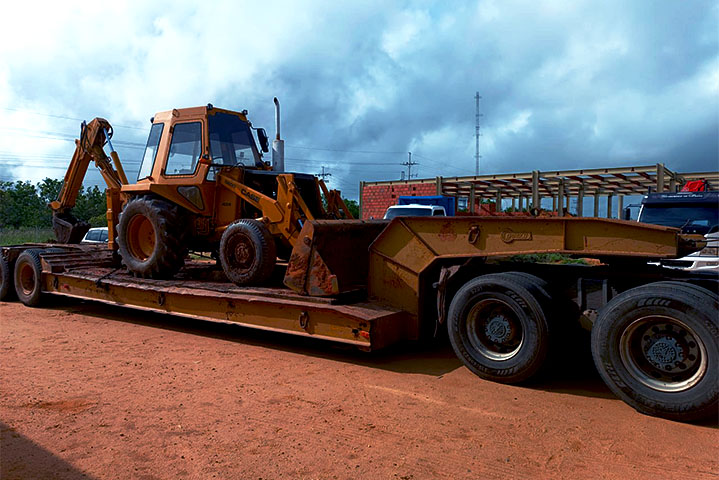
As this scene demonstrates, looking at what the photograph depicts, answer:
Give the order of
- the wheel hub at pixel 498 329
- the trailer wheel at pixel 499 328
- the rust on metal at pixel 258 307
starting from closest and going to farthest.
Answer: the trailer wheel at pixel 499 328
the wheel hub at pixel 498 329
the rust on metal at pixel 258 307

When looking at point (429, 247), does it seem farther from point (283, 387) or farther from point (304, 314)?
point (283, 387)

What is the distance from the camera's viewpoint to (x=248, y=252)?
283 inches

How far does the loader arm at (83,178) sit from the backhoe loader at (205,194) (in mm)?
720

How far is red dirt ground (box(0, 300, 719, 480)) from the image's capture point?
354 cm

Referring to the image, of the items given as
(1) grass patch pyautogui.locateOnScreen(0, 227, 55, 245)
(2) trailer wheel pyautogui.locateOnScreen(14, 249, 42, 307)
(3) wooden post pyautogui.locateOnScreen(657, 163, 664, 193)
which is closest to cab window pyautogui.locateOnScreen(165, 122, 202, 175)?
(2) trailer wheel pyautogui.locateOnScreen(14, 249, 42, 307)

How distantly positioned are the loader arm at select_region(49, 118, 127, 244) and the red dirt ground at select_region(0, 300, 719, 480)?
12.2 feet

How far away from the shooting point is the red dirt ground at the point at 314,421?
11.6ft

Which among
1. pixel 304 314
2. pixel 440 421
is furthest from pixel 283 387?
pixel 440 421

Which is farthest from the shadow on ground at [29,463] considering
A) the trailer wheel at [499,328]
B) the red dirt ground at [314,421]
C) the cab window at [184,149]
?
the cab window at [184,149]

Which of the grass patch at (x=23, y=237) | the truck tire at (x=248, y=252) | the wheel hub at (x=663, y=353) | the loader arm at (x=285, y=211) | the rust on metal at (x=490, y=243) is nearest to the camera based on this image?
the wheel hub at (x=663, y=353)

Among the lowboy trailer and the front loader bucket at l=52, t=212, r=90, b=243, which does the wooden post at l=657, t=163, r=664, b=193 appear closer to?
the lowboy trailer

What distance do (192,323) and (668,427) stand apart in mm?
6451

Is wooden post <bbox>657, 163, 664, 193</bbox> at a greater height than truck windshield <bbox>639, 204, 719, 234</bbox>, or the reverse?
wooden post <bbox>657, 163, 664, 193</bbox>

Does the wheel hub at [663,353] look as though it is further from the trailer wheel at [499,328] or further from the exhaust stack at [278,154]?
the exhaust stack at [278,154]
